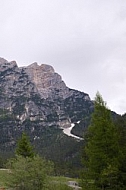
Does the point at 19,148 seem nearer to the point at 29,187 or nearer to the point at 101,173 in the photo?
the point at 29,187

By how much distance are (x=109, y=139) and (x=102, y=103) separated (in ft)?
11.6

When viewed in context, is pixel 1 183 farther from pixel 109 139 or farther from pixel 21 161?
pixel 109 139

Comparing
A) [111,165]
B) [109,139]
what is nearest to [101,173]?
[111,165]

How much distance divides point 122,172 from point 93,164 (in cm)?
250

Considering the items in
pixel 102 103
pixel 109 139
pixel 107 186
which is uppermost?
pixel 102 103

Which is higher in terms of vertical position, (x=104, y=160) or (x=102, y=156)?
(x=102, y=156)

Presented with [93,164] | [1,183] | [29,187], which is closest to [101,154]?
[93,164]

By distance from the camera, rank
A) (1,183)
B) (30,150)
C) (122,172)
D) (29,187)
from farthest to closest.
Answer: (30,150) → (1,183) → (29,187) → (122,172)

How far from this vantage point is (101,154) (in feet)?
86.2

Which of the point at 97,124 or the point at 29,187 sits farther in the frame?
the point at 29,187

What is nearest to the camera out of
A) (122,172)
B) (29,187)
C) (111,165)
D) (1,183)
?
(111,165)

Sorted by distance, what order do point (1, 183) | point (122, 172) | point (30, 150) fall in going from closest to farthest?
point (122, 172) → point (1, 183) → point (30, 150)

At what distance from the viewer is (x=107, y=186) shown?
2678 cm

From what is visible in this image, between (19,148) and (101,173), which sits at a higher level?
(19,148)
